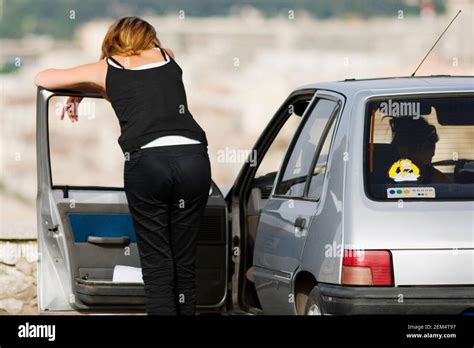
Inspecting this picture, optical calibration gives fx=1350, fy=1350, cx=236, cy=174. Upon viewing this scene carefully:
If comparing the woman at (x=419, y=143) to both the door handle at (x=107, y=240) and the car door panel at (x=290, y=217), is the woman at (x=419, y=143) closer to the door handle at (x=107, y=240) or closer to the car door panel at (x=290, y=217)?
the car door panel at (x=290, y=217)

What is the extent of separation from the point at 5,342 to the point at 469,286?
6.29ft

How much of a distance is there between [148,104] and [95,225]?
108cm

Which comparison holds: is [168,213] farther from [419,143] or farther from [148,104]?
[419,143]

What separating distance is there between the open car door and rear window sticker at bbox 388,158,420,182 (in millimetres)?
1473

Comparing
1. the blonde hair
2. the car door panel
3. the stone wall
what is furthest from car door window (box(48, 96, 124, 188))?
the blonde hair

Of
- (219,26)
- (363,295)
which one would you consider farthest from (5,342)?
(219,26)

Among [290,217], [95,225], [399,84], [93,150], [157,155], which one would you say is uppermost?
[399,84]

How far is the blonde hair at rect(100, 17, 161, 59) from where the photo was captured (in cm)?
609

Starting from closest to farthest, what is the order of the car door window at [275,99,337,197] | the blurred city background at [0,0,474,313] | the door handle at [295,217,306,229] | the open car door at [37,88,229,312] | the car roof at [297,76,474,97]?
the car roof at [297,76,474,97] < the door handle at [295,217,306,229] < the car door window at [275,99,337,197] < the open car door at [37,88,229,312] < the blurred city background at [0,0,474,313]

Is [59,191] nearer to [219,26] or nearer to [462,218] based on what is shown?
[462,218]

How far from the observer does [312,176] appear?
6.17 metres

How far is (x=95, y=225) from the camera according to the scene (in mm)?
6852

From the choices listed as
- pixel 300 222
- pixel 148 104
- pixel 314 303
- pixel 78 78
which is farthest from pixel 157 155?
pixel 314 303

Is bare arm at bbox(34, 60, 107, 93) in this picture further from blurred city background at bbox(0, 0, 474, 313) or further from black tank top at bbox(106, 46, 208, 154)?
blurred city background at bbox(0, 0, 474, 313)
